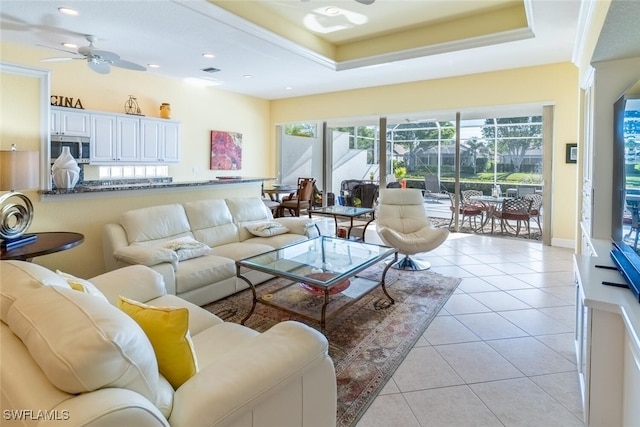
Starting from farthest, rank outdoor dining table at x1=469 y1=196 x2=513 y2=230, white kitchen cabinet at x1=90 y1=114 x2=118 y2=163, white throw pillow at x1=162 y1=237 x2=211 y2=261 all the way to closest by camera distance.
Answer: outdoor dining table at x1=469 y1=196 x2=513 y2=230, white kitchen cabinet at x1=90 y1=114 x2=118 y2=163, white throw pillow at x1=162 y1=237 x2=211 y2=261

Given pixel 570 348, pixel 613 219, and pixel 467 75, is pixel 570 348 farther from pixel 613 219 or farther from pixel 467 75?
pixel 467 75

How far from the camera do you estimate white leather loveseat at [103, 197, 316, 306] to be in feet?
10.1

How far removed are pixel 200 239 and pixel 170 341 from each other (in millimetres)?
2748

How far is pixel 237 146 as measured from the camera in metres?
8.34

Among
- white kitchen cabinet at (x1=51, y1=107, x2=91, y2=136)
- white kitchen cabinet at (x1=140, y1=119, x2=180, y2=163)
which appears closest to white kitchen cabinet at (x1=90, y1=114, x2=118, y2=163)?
white kitchen cabinet at (x1=51, y1=107, x2=91, y2=136)

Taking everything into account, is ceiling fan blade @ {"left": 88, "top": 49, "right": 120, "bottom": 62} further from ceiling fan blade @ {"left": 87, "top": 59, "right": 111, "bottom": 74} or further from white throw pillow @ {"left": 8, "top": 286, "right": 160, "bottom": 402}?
white throw pillow @ {"left": 8, "top": 286, "right": 160, "bottom": 402}

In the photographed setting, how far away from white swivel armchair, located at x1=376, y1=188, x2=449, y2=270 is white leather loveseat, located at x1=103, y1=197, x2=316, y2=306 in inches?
40.9

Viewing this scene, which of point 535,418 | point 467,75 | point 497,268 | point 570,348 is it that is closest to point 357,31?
point 467,75

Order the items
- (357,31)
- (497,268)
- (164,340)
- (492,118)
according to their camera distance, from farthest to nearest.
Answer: (492,118)
(357,31)
(497,268)
(164,340)

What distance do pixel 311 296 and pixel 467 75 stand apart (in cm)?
515

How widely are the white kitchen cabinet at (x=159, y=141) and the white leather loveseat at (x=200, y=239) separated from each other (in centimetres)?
286

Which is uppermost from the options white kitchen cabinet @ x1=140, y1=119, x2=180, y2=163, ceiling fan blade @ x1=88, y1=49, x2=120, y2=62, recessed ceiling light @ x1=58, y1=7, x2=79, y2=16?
recessed ceiling light @ x1=58, y1=7, x2=79, y2=16

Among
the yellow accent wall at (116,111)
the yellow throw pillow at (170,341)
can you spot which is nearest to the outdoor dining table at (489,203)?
the yellow accent wall at (116,111)

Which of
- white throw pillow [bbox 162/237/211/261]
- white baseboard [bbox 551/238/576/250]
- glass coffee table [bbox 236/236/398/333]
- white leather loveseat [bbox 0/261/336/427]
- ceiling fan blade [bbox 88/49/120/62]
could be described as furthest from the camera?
white baseboard [bbox 551/238/576/250]
